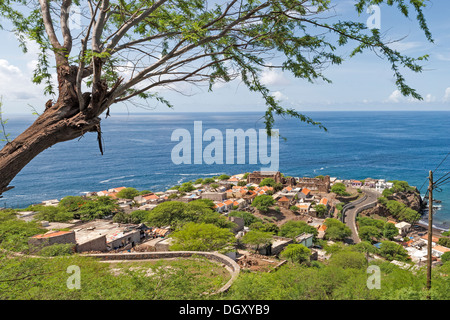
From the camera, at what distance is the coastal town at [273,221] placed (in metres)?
16.4

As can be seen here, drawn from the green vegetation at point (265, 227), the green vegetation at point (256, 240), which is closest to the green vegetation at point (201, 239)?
the green vegetation at point (256, 240)

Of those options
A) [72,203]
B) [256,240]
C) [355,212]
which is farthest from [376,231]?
[72,203]

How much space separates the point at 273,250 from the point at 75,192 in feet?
121

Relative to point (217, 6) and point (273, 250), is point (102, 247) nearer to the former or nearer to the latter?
point (273, 250)

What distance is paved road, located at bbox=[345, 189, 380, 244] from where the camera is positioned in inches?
1083

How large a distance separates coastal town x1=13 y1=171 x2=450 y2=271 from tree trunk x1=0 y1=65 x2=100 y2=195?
10.8 meters

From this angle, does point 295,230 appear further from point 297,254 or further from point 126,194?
point 126,194

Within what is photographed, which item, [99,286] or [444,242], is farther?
[444,242]

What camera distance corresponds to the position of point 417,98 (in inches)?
→ 138

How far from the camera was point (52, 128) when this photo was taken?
9.78ft

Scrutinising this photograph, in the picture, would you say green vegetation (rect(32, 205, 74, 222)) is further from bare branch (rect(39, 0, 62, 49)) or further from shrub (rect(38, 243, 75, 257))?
bare branch (rect(39, 0, 62, 49))

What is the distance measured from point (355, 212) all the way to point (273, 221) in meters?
10.9
